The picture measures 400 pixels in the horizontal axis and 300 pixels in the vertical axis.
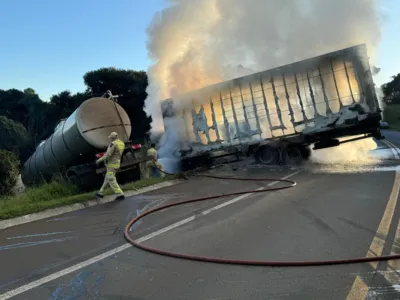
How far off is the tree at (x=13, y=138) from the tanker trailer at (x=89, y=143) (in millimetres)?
16490

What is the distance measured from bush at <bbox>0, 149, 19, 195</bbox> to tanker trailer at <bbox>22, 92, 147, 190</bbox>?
4.81 ft

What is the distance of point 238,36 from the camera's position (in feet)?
47.9

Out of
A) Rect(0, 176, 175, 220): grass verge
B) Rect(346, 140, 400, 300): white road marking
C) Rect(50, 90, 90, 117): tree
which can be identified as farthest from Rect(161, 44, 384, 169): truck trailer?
Rect(50, 90, 90, 117): tree

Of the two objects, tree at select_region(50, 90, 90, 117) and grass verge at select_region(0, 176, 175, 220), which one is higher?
tree at select_region(50, 90, 90, 117)

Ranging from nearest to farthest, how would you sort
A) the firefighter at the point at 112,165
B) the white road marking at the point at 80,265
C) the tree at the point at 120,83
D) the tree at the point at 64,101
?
the white road marking at the point at 80,265
the firefighter at the point at 112,165
the tree at the point at 120,83
the tree at the point at 64,101

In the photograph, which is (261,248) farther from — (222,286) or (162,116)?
(162,116)

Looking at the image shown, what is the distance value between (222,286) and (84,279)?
1.41 m

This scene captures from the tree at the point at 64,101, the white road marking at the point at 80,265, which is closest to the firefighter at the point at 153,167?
the white road marking at the point at 80,265

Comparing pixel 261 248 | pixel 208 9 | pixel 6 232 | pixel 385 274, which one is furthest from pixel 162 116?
pixel 385 274

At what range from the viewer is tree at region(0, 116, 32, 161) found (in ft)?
88.4

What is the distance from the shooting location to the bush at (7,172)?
34.6 ft

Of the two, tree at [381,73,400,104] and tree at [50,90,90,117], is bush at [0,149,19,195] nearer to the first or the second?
tree at [50,90,90,117]

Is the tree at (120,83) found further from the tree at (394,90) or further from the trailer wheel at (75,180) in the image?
the tree at (394,90)

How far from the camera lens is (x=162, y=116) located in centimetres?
1530
